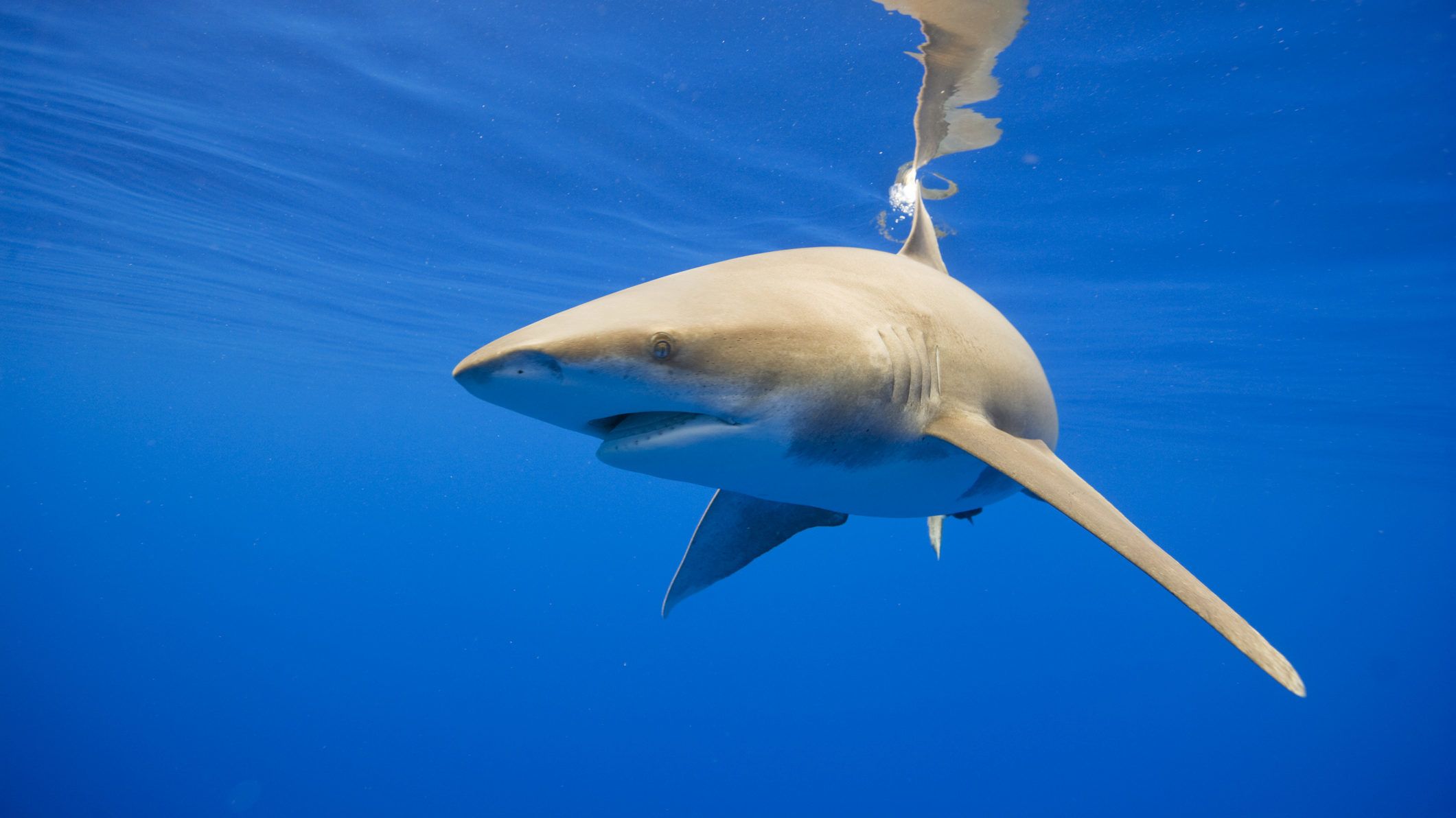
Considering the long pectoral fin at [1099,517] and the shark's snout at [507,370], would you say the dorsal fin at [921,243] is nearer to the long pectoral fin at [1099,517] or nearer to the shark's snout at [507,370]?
the long pectoral fin at [1099,517]

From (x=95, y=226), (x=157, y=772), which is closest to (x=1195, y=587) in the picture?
(x=95, y=226)

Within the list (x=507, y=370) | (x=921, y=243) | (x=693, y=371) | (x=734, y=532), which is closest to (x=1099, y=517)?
(x=693, y=371)

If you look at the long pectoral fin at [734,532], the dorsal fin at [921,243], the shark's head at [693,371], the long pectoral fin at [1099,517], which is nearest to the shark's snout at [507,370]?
the shark's head at [693,371]

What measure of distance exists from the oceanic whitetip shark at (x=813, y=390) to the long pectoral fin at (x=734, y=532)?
0.11 m

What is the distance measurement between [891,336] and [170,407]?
73558 mm

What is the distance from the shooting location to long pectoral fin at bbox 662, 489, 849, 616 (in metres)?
4.00

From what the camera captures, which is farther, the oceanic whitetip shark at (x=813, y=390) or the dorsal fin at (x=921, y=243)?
the dorsal fin at (x=921, y=243)

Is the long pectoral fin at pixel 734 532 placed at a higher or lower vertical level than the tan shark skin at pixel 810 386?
lower

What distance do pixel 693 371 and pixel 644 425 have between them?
0.33 m

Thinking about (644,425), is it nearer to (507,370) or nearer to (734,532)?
(507,370)

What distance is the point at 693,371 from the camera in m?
1.99

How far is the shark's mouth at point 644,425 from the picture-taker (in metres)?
2.17

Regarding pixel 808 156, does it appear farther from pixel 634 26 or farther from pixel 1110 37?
pixel 1110 37

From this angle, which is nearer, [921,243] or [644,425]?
[644,425]
